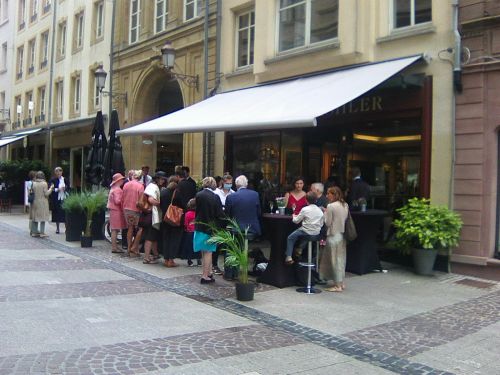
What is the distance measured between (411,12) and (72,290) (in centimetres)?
832

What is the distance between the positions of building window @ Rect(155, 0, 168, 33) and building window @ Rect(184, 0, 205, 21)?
118cm

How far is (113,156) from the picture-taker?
13.2 metres

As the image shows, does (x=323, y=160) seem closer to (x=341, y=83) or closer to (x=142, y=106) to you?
(x=341, y=83)

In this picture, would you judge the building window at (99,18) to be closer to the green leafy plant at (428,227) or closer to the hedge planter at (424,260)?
the green leafy plant at (428,227)

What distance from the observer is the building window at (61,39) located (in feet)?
87.1

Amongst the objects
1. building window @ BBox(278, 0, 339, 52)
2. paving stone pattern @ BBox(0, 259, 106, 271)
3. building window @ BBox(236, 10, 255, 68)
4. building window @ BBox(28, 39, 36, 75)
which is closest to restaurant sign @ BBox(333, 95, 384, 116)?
building window @ BBox(278, 0, 339, 52)

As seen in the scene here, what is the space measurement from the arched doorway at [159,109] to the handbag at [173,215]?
10443 millimetres

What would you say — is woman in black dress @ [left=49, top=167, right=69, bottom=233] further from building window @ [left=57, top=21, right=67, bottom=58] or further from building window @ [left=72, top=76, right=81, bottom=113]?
building window @ [left=57, top=21, right=67, bottom=58]

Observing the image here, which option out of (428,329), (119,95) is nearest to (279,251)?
(428,329)

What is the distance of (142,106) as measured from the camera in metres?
19.8

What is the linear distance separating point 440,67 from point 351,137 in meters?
2.66

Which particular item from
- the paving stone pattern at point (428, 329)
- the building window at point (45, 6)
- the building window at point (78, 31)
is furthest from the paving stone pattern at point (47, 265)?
the building window at point (45, 6)

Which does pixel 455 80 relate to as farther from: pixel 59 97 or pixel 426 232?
pixel 59 97

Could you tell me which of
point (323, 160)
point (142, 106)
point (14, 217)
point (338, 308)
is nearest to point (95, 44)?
point (142, 106)
